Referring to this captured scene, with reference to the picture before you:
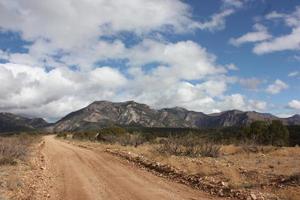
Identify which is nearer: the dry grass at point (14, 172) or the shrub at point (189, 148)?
the dry grass at point (14, 172)

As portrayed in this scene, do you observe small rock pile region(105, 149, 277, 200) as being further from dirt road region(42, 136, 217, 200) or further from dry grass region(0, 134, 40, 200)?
dry grass region(0, 134, 40, 200)

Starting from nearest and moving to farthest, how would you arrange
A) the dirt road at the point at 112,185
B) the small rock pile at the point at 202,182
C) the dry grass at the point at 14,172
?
the small rock pile at the point at 202,182
the dirt road at the point at 112,185
the dry grass at the point at 14,172

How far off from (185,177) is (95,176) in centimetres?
455

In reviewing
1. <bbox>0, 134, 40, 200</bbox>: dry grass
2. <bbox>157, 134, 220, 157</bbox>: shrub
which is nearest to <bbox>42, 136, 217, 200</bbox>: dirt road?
<bbox>0, 134, 40, 200</bbox>: dry grass

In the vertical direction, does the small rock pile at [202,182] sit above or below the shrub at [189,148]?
below

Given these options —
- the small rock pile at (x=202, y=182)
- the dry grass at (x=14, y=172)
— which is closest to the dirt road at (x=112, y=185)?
the small rock pile at (x=202, y=182)

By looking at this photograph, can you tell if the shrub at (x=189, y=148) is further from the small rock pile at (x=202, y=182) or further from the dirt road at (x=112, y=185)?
the dirt road at (x=112, y=185)

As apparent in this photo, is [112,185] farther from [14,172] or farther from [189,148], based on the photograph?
[189,148]

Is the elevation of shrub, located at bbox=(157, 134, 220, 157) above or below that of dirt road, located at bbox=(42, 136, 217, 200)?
above

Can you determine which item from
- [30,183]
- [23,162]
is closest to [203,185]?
[30,183]

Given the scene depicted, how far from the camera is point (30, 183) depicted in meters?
17.5

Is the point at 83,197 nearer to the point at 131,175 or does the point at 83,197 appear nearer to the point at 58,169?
the point at 131,175

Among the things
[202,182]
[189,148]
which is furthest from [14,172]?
[189,148]

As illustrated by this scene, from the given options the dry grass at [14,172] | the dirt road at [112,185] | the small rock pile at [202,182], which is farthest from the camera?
the dry grass at [14,172]
